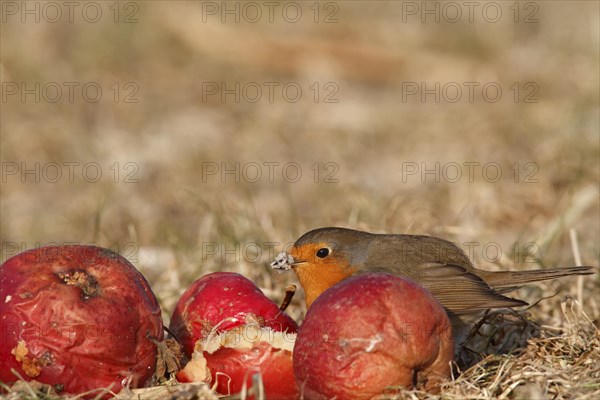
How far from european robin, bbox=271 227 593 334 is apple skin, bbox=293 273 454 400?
1.38m

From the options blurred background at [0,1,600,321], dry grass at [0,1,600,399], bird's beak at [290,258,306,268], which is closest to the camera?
bird's beak at [290,258,306,268]

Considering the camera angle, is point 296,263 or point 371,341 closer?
point 371,341

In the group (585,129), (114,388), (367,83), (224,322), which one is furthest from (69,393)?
(367,83)

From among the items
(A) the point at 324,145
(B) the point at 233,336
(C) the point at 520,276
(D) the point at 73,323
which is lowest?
(A) the point at 324,145

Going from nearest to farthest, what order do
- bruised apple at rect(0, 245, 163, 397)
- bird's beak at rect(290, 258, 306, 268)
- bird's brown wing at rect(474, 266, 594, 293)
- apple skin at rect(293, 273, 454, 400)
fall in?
apple skin at rect(293, 273, 454, 400) → bruised apple at rect(0, 245, 163, 397) → bird's brown wing at rect(474, 266, 594, 293) → bird's beak at rect(290, 258, 306, 268)

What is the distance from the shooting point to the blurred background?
7.14 metres

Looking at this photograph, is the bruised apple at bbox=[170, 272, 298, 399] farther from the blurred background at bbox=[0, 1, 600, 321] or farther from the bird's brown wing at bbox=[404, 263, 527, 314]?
the blurred background at bbox=[0, 1, 600, 321]

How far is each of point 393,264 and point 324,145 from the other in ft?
17.8

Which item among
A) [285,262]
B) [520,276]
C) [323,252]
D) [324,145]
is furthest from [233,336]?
[324,145]

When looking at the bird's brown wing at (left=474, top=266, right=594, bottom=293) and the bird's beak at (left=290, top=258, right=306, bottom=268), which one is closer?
the bird's brown wing at (left=474, top=266, right=594, bottom=293)

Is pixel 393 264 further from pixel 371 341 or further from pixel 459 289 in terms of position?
pixel 371 341

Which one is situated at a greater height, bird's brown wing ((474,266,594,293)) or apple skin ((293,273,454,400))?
apple skin ((293,273,454,400))

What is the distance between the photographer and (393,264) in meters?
5.38

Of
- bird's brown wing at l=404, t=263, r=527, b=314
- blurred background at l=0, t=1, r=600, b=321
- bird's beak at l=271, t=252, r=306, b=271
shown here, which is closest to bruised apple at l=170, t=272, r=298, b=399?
bird's beak at l=271, t=252, r=306, b=271
